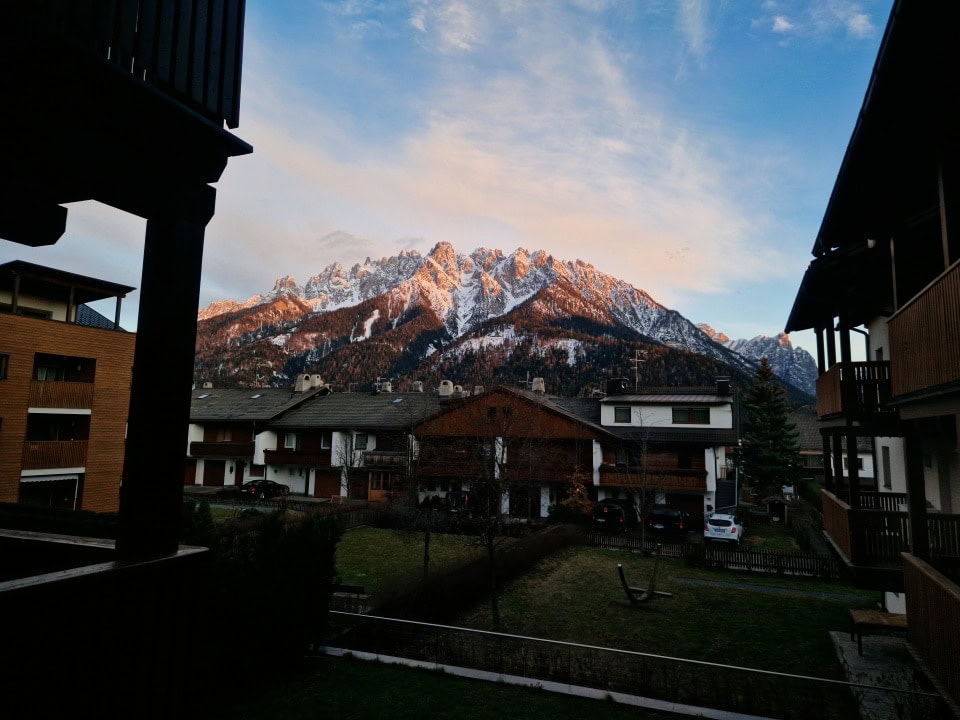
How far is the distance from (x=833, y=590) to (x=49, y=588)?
2300cm

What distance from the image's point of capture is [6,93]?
2703 millimetres

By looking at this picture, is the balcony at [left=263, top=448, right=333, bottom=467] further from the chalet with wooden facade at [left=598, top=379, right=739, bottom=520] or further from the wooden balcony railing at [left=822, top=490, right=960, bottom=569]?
the wooden balcony railing at [left=822, top=490, right=960, bottom=569]

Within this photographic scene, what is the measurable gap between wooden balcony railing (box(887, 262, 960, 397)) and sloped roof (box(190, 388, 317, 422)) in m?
43.2

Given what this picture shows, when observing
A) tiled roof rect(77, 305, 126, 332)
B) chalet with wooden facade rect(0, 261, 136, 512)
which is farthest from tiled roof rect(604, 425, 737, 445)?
tiled roof rect(77, 305, 126, 332)

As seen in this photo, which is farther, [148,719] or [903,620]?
[903,620]

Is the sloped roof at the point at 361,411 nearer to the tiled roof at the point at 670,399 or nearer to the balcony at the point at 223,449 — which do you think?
the balcony at the point at 223,449

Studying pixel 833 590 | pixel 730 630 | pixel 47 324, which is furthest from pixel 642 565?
pixel 47 324

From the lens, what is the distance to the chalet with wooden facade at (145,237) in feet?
8.78

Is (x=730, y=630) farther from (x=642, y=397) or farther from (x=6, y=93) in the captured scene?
(x=642, y=397)

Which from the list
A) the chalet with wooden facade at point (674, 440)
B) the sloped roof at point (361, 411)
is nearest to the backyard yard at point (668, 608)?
the chalet with wooden facade at point (674, 440)

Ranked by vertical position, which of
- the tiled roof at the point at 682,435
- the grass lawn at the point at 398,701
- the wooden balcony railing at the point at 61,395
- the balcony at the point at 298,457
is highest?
the wooden balcony railing at the point at 61,395

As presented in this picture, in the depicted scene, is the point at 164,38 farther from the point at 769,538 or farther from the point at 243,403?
the point at 243,403

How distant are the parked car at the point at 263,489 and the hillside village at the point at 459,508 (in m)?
7.11

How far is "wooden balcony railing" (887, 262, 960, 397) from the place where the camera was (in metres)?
5.91
